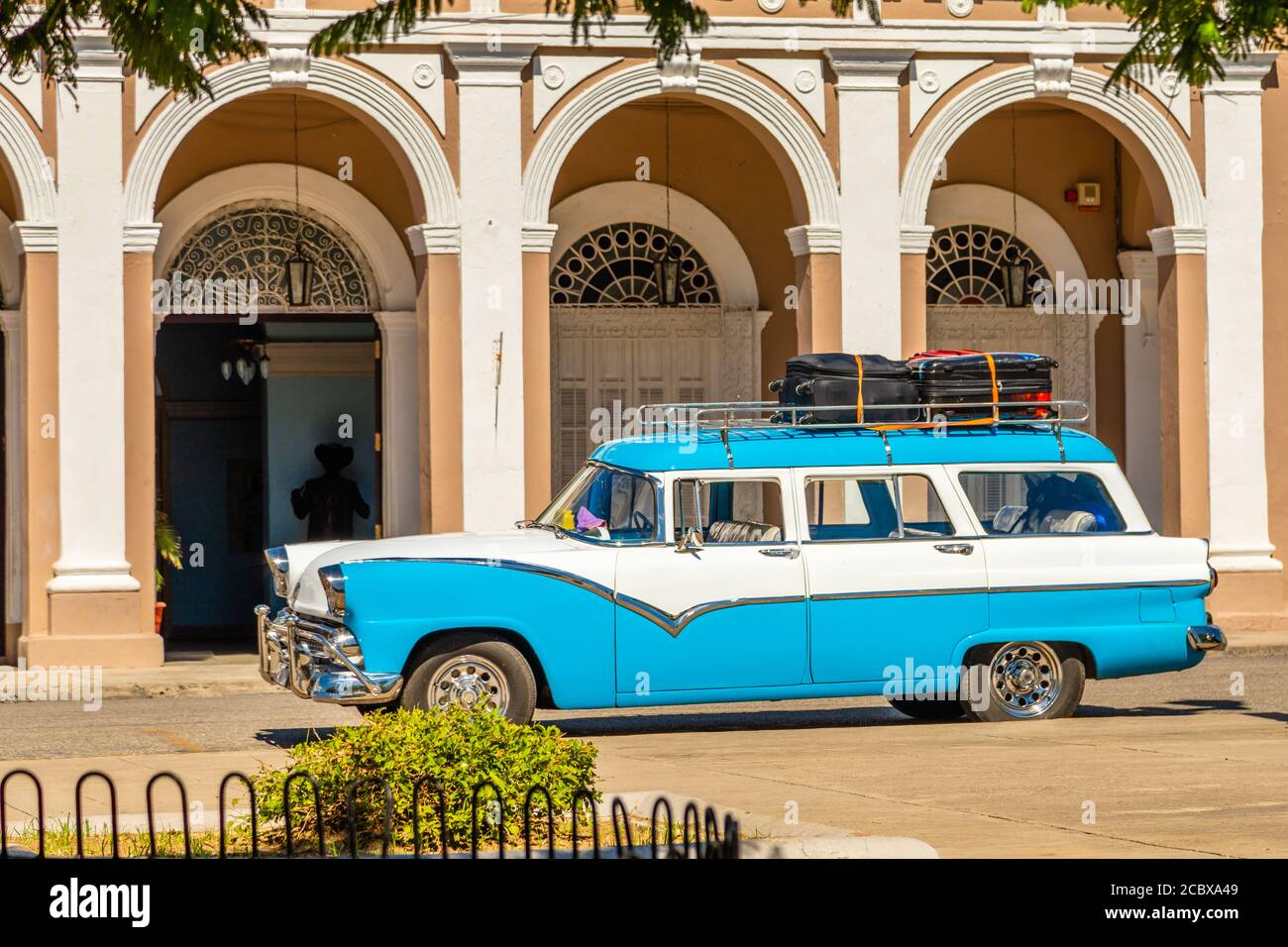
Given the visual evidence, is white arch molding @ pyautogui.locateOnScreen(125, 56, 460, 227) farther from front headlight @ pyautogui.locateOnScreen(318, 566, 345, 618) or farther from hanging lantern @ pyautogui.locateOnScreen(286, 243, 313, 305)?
front headlight @ pyautogui.locateOnScreen(318, 566, 345, 618)

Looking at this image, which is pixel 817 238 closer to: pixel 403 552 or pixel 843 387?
pixel 843 387

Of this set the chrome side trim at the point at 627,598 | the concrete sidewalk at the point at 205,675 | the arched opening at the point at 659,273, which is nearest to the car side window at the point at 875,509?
the chrome side trim at the point at 627,598

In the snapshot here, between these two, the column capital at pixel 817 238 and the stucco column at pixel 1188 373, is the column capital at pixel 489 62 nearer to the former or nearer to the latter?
the column capital at pixel 817 238

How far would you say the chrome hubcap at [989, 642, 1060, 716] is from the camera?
1243 centimetres

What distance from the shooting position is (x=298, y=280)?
18922 millimetres

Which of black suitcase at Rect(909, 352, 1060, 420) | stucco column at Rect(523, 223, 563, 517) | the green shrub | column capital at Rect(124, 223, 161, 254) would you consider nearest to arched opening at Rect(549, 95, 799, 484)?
stucco column at Rect(523, 223, 563, 517)

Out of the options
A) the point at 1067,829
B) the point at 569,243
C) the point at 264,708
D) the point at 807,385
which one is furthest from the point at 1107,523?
the point at 569,243

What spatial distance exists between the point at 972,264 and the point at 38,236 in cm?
916

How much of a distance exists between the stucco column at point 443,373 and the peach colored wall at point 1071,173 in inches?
231

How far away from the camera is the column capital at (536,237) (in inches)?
685

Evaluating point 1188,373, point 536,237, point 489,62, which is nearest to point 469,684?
point 536,237

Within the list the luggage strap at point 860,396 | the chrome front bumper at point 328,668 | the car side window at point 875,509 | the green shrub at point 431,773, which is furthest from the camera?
the luggage strap at point 860,396

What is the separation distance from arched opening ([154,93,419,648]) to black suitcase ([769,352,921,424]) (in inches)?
267
